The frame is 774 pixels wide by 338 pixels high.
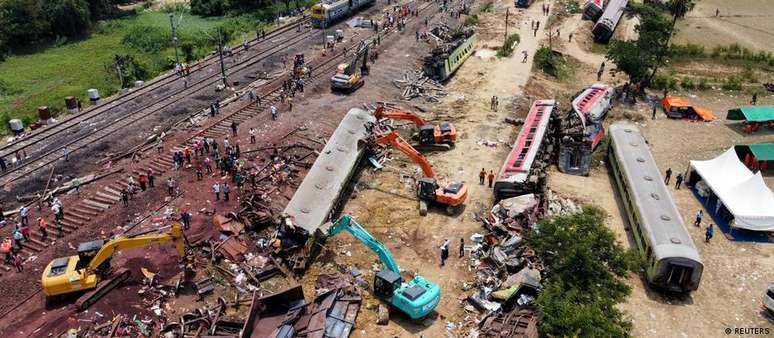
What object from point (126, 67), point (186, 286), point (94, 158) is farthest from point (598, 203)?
point (126, 67)

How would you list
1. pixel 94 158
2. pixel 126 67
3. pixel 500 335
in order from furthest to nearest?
pixel 126 67 → pixel 94 158 → pixel 500 335

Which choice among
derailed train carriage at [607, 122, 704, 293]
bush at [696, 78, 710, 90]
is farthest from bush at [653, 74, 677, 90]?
derailed train carriage at [607, 122, 704, 293]

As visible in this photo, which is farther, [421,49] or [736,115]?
[421,49]

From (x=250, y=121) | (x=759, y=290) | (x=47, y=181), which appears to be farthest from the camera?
(x=250, y=121)

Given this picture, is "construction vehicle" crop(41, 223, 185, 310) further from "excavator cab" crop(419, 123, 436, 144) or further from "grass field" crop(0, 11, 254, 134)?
"grass field" crop(0, 11, 254, 134)

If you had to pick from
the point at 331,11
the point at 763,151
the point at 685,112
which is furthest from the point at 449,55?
the point at 763,151

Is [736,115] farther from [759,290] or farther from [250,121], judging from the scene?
[250,121]

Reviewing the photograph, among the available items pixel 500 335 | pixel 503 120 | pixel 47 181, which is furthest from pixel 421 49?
pixel 500 335
